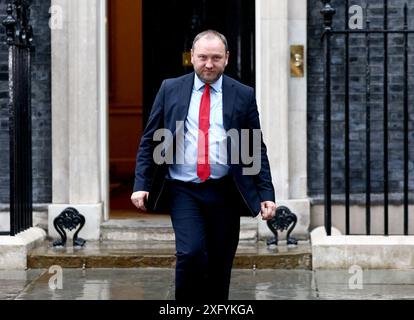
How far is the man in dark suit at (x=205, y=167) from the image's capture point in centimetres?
708

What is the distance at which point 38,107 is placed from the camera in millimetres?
10914

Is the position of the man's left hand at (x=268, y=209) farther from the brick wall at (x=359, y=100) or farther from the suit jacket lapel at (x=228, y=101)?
the brick wall at (x=359, y=100)

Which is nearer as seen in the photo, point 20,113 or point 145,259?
point 145,259

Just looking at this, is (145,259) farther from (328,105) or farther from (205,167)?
(205,167)

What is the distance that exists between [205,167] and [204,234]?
1.29 ft

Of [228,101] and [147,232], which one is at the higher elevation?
[228,101]

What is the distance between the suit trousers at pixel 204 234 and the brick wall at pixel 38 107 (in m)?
3.94

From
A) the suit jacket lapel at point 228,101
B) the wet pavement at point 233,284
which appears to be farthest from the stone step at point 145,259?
the suit jacket lapel at point 228,101

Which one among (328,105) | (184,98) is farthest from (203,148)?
(328,105)

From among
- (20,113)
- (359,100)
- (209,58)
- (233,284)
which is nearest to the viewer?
(209,58)

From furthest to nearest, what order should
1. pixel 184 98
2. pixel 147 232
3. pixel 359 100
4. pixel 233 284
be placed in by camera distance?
pixel 147 232, pixel 359 100, pixel 233 284, pixel 184 98

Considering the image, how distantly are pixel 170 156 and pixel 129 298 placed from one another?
6.44ft
